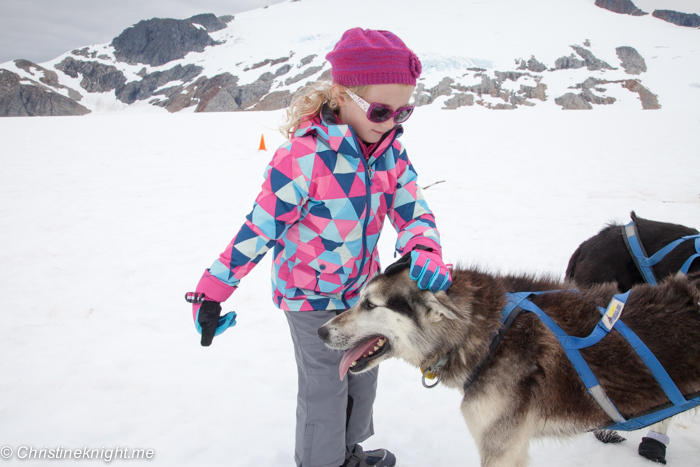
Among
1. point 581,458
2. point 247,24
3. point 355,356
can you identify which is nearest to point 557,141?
point 581,458

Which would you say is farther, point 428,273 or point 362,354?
point 362,354

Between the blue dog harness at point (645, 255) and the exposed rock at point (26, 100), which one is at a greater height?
the blue dog harness at point (645, 255)

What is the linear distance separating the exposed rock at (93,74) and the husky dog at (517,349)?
14833cm

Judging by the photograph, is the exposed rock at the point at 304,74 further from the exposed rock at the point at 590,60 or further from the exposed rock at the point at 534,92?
the exposed rock at the point at 590,60

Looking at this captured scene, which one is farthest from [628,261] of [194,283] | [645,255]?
[194,283]

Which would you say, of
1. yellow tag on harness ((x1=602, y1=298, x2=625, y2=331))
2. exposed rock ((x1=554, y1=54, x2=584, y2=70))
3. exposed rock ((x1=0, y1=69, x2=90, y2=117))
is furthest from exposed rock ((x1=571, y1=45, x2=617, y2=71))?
exposed rock ((x1=0, y1=69, x2=90, y2=117))

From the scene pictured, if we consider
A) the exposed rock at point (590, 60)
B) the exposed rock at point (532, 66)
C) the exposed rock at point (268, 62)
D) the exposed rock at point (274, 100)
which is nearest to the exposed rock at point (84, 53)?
the exposed rock at point (268, 62)

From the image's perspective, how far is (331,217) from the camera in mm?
1886

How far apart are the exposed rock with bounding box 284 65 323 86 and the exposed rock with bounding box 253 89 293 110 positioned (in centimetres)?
450

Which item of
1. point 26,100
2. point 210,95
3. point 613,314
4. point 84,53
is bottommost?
point 26,100

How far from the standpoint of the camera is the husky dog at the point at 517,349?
1827mm

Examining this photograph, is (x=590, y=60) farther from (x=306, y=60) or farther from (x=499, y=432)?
(x=499, y=432)

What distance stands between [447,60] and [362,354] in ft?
252

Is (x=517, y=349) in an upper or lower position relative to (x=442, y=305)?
lower
